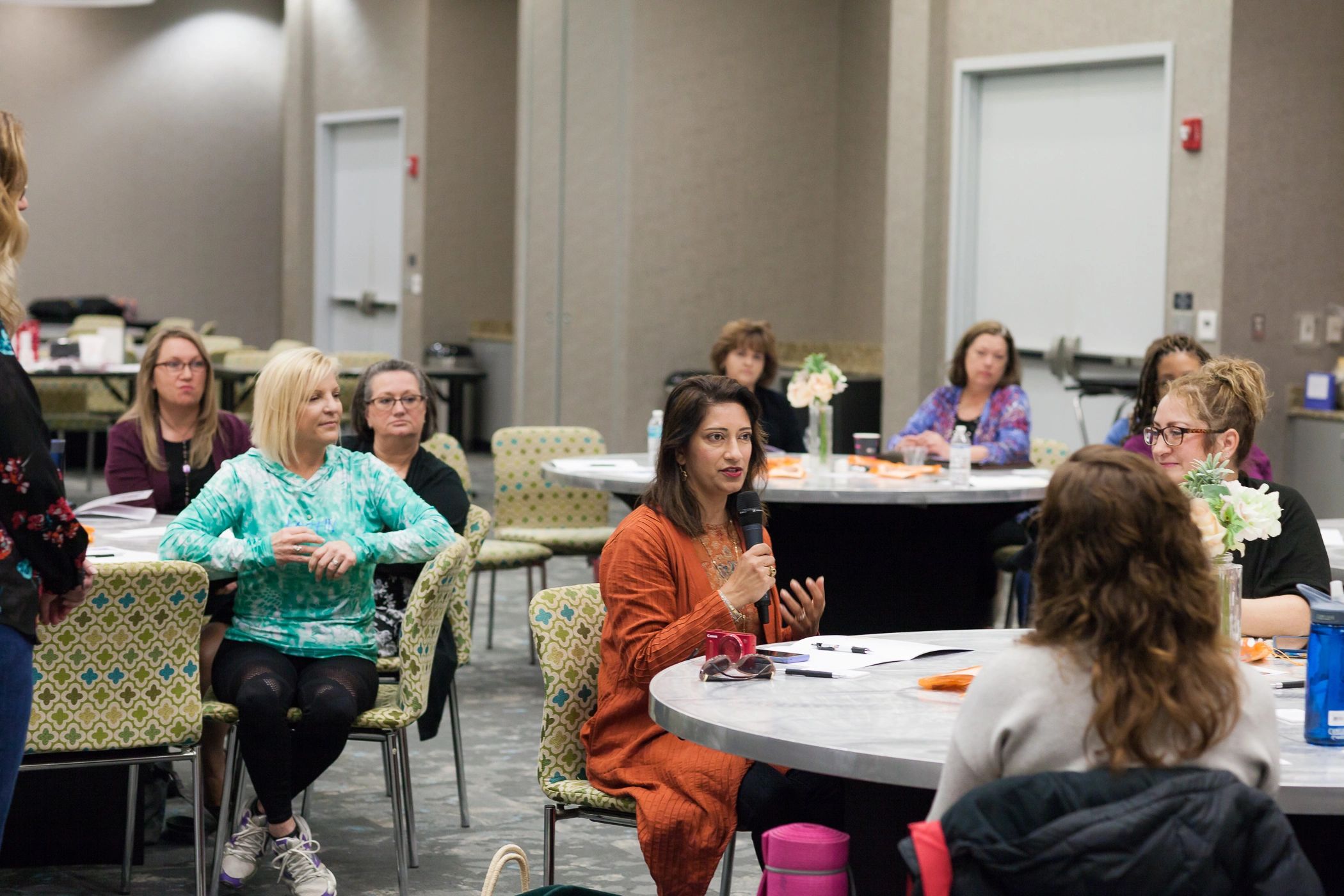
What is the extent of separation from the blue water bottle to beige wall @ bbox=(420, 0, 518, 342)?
39.8ft

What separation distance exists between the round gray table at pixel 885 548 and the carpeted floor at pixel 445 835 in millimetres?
906

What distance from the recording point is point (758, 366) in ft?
21.8

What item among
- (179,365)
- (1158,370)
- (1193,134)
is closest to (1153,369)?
(1158,370)

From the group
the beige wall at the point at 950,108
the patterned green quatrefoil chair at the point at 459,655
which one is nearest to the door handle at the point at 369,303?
the beige wall at the point at 950,108

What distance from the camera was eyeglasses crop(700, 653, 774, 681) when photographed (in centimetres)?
259

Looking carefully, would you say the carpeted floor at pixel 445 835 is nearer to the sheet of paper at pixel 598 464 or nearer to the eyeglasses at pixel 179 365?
the sheet of paper at pixel 598 464

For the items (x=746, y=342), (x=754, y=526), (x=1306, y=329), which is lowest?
(x=754, y=526)

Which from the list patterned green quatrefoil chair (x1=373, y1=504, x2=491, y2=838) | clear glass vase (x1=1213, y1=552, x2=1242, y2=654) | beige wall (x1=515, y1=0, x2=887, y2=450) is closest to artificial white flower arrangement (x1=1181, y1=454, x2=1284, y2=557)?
clear glass vase (x1=1213, y1=552, x2=1242, y2=654)

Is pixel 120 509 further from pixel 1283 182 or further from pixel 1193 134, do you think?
pixel 1283 182

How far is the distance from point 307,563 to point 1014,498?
2405 millimetres

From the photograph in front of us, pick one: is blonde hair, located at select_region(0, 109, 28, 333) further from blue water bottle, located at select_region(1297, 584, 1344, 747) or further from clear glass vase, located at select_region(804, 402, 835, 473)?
clear glass vase, located at select_region(804, 402, 835, 473)

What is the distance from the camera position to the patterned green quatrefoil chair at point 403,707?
3.55 meters

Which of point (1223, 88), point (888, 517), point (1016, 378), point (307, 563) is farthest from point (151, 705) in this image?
point (1223, 88)

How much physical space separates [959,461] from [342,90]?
1086 cm
